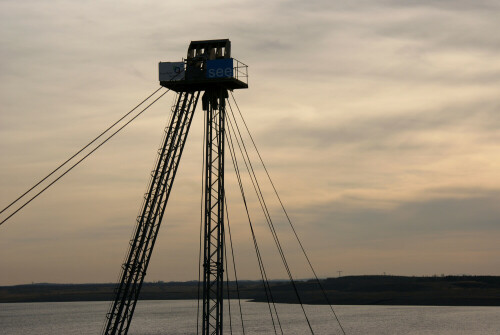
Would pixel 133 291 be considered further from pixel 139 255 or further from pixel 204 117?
pixel 204 117

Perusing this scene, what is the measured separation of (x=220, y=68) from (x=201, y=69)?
1981 millimetres

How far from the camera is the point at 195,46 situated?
62375 mm

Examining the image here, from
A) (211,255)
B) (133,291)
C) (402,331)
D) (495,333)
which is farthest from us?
(402,331)

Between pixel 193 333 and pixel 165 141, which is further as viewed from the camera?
pixel 193 333

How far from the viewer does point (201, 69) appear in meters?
61.6

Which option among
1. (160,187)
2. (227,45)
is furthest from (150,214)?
(227,45)

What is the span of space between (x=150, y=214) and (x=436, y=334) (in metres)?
141

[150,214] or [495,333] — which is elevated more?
[150,214]

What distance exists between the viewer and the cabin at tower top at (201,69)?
60.7 meters

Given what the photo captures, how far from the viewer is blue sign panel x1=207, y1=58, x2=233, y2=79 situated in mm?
60375

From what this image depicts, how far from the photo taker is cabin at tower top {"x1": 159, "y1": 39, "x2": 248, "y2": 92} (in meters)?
60.7

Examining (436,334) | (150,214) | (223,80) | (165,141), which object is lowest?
(436,334)

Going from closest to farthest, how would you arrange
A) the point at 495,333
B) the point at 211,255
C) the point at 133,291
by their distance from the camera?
the point at 211,255 < the point at 133,291 < the point at 495,333

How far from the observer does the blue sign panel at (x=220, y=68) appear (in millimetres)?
60375
